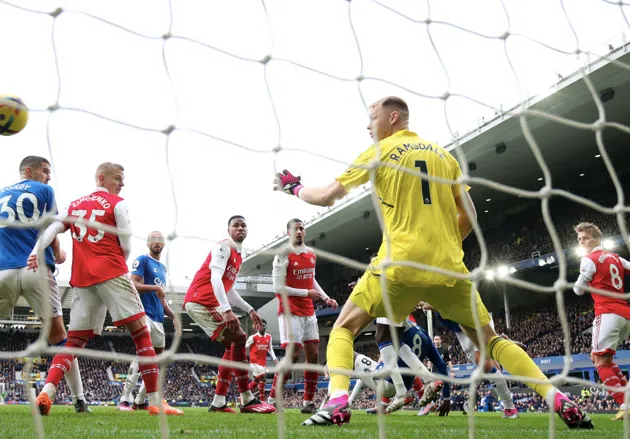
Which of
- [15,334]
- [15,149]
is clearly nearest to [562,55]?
[15,149]

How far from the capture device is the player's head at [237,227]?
5.95 metres

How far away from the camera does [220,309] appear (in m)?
5.56

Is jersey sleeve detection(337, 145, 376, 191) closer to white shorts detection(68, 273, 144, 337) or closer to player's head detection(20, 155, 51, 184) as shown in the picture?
white shorts detection(68, 273, 144, 337)

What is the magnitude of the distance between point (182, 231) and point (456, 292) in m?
1.46

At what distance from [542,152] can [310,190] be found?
18710 millimetres

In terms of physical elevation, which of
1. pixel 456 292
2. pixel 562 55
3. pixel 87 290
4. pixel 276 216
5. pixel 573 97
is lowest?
pixel 456 292

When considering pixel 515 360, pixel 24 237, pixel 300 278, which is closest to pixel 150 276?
pixel 300 278

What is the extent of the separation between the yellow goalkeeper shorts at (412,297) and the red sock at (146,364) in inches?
69.4

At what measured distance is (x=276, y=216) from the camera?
155 inches

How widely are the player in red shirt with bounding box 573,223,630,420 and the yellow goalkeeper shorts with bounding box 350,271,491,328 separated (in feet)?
9.26

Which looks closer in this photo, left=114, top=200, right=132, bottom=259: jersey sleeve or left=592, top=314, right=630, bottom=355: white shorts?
left=114, top=200, right=132, bottom=259: jersey sleeve

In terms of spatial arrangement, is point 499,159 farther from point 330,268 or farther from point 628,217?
point 330,268

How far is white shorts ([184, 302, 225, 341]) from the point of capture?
19.0 feet

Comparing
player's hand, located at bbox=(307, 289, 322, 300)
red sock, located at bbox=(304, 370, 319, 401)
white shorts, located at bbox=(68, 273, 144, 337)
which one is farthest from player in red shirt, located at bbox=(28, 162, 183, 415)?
red sock, located at bbox=(304, 370, 319, 401)
